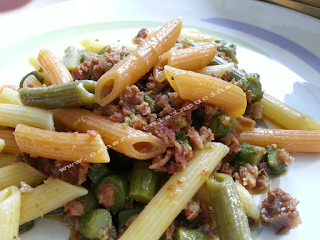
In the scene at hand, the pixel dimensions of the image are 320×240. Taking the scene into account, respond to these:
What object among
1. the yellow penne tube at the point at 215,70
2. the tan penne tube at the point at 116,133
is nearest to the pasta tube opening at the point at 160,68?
the yellow penne tube at the point at 215,70

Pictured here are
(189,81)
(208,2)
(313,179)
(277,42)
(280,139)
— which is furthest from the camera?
(208,2)

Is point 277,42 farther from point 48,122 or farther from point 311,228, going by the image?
point 48,122

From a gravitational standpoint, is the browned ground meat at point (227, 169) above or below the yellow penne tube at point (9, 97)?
below

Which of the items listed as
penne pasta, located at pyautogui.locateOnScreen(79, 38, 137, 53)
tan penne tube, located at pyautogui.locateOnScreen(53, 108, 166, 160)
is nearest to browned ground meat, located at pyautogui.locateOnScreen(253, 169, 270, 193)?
tan penne tube, located at pyautogui.locateOnScreen(53, 108, 166, 160)

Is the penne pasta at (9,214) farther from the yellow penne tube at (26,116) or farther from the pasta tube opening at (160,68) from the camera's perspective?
the pasta tube opening at (160,68)

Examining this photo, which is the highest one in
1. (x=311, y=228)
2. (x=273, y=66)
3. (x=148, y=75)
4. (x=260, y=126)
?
(x=148, y=75)

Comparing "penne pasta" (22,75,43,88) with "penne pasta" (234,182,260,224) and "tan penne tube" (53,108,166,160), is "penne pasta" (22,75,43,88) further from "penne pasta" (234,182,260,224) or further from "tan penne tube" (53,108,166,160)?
"penne pasta" (234,182,260,224)

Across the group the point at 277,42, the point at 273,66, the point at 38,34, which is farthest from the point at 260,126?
the point at 38,34
